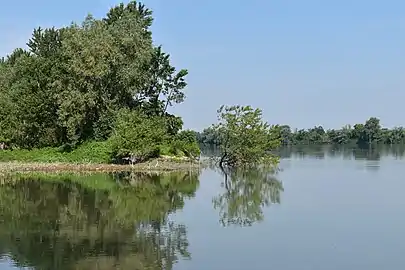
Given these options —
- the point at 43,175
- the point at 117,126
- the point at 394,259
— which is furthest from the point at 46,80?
the point at 394,259

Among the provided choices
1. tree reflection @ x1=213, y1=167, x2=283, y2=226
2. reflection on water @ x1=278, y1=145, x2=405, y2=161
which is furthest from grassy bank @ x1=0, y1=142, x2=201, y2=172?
reflection on water @ x1=278, y1=145, x2=405, y2=161

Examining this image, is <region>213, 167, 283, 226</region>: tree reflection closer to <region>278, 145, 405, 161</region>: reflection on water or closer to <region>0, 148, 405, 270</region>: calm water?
<region>0, 148, 405, 270</region>: calm water

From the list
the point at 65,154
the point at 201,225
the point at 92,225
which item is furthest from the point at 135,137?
the point at 201,225

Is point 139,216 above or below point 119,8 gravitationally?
below

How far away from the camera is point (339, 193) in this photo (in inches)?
1019

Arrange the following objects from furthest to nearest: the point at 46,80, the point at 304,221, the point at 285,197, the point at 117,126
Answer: the point at 46,80 → the point at 117,126 → the point at 285,197 → the point at 304,221

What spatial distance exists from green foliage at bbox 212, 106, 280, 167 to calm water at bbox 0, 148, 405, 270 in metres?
12.8

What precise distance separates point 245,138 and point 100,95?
37.1 ft

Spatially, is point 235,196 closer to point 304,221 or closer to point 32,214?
point 304,221

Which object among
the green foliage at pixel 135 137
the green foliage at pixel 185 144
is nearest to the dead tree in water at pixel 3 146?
the green foliage at pixel 135 137

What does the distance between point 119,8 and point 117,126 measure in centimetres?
1230

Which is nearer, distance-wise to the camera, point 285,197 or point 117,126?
point 285,197

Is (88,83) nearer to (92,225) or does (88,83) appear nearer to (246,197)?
(246,197)

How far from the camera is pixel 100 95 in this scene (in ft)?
141
